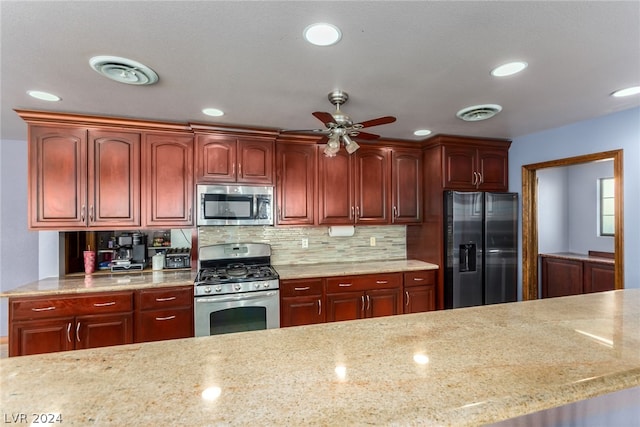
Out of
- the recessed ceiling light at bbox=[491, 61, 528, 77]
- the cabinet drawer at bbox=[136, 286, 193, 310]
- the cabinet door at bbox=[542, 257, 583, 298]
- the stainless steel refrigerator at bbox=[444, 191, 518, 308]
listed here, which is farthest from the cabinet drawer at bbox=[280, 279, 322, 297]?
the cabinet door at bbox=[542, 257, 583, 298]

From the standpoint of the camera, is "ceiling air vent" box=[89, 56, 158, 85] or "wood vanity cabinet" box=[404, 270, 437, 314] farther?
"wood vanity cabinet" box=[404, 270, 437, 314]

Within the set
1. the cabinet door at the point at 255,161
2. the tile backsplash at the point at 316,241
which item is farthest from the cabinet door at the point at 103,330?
the cabinet door at the point at 255,161

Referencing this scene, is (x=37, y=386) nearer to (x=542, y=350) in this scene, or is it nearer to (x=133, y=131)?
(x=542, y=350)

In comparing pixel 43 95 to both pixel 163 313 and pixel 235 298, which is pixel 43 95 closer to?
pixel 163 313

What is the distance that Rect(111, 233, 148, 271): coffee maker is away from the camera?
10.1 feet

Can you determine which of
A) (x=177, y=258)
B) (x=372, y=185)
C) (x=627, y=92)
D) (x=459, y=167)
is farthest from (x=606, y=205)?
(x=177, y=258)

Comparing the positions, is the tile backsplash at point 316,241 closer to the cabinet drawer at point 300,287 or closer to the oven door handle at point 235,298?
the cabinet drawer at point 300,287

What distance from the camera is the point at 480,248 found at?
338cm

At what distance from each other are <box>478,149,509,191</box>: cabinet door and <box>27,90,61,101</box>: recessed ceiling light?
4.10 m

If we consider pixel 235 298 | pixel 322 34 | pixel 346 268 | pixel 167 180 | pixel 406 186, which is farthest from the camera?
pixel 406 186

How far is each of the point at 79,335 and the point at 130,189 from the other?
4.22 ft

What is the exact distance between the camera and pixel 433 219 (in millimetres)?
3477

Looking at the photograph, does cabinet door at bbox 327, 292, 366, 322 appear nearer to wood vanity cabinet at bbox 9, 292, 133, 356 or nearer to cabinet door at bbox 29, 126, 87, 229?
wood vanity cabinet at bbox 9, 292, 133, 356

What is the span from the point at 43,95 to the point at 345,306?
3.05 meters
